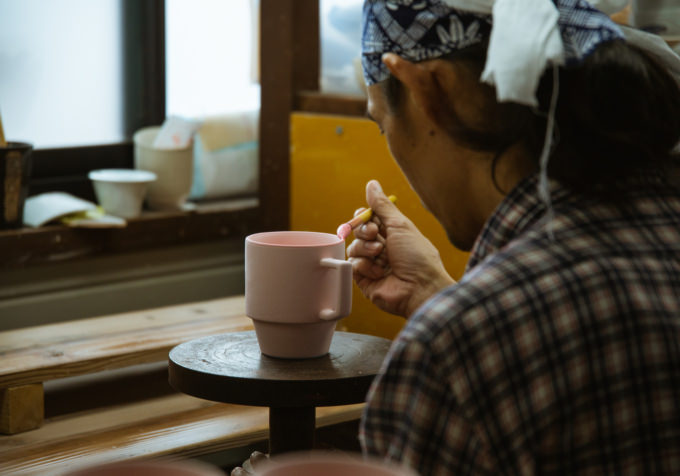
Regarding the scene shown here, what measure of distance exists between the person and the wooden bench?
1.16 metres

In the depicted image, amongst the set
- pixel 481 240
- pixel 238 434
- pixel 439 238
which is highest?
pixel 481 240

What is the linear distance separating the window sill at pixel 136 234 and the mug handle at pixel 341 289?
1.71 meters

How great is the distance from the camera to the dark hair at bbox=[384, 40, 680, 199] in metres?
0.89

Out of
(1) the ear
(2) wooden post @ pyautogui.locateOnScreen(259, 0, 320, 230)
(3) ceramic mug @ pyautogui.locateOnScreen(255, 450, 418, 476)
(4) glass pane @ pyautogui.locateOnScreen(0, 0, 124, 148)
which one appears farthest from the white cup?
(3) ceramic mug @ pyautogui.locateOnScreen(255, 450, 418, 476)

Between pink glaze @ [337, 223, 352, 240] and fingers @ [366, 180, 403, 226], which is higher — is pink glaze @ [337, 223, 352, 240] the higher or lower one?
the lower one

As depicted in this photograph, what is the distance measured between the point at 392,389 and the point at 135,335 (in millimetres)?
1656

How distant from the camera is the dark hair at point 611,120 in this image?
0.89m

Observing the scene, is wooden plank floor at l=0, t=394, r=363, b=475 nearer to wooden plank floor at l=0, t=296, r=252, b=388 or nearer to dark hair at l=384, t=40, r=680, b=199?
wooden plank floor at l=0, t=296, r=252, b=388

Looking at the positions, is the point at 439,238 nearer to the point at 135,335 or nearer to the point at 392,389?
the point at 135,335

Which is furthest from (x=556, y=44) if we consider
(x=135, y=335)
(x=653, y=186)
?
(x=135, y=335)

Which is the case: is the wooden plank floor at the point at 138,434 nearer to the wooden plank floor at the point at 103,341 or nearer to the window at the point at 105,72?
the wooden plank floor at the point at 103,341

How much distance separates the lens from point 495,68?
2.78ft

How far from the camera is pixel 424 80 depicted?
1.02 meters

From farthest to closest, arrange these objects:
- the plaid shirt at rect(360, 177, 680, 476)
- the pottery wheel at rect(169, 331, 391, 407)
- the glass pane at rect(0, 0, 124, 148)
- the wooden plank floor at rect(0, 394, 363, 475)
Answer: the glass pane at rect(0, 0, 124, 148) → the wooden plank floor at rect(0, 394, 363, 475) → the pottery wheel at rect(169, 331, 391, 407) → the plaid shirt at rect(360, 177, 680, 476)
